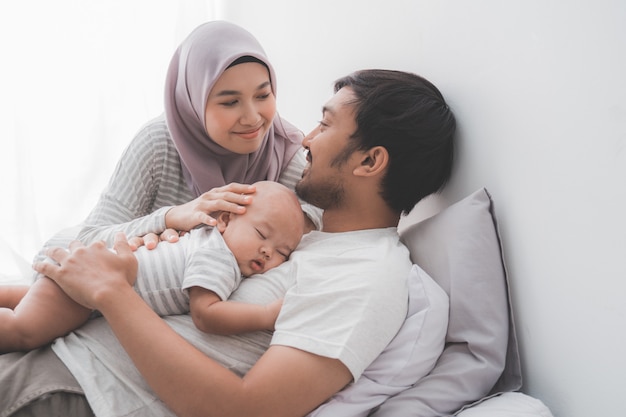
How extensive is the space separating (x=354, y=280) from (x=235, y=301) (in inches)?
11.4

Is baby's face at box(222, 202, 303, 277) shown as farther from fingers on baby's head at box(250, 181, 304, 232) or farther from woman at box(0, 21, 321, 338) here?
woman at box(0, 21, 321, 338)

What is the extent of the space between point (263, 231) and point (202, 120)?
1.78 feet

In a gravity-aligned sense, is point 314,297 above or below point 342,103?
below

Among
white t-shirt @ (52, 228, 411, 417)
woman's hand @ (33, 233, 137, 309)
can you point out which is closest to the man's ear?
white t-shirt @ (52, 228, 411, 417)

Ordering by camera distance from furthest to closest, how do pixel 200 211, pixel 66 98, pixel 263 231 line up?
1. pixel 66 98
2. pixel 200 211
3. pixel 263 231

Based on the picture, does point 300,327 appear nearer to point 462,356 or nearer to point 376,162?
point 462,356

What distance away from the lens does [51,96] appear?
8.62 ft

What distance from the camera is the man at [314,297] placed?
113cm

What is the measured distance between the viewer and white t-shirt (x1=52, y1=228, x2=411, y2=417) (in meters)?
1.17

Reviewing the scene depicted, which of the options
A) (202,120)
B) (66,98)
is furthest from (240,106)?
(66,98)

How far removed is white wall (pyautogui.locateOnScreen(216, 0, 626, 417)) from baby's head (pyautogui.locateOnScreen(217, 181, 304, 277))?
1.59 ft

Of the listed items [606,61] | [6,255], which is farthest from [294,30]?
[606,61]

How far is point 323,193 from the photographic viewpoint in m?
1.60

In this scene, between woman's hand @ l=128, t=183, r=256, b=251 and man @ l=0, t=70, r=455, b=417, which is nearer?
man @ l=0, t=70, r=455, b=417
